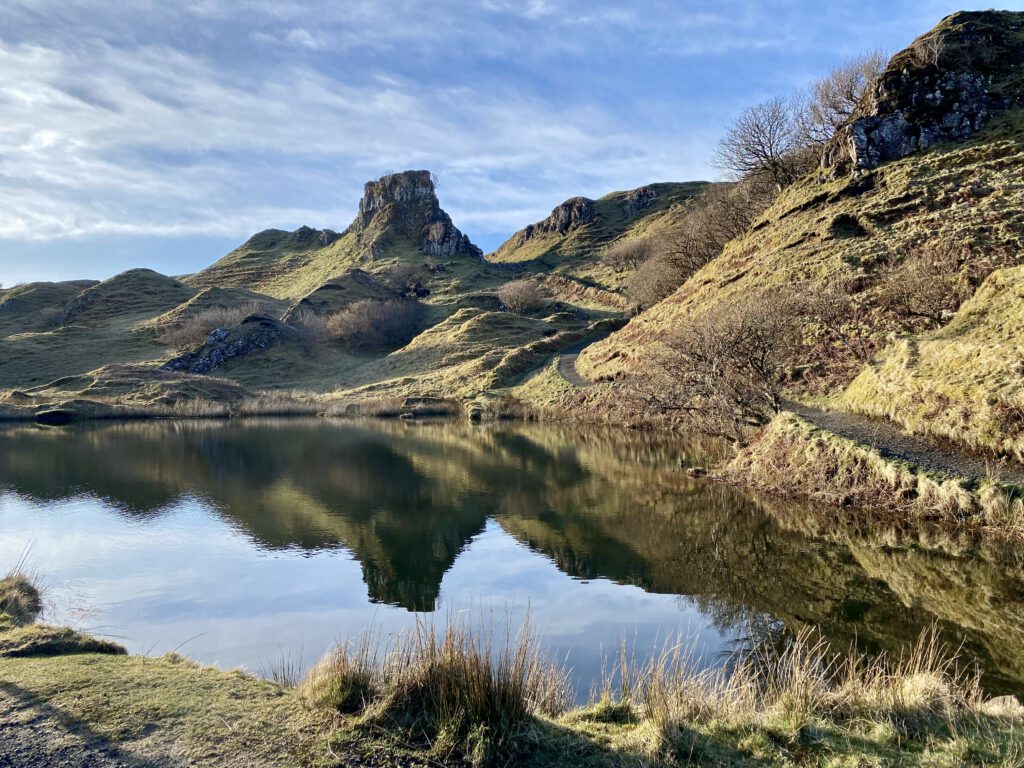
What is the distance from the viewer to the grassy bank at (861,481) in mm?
14420

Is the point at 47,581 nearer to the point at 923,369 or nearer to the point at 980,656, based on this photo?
the point at 980,656

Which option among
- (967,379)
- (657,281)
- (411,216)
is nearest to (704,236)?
(657,281)

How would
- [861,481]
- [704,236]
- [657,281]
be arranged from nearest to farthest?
1. [861,481]
2. [704,236]
3. [657,281]

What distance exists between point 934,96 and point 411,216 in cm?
13701

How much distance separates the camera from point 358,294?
12225 cm

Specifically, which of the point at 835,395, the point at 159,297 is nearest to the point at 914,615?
the point at 835,395

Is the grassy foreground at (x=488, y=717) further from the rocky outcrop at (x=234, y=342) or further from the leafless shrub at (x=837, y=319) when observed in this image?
the rocky outcrop at (x=234, y=342)

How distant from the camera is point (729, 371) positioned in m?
26.0

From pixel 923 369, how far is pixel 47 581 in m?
26.8

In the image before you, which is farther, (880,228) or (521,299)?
(521,299)

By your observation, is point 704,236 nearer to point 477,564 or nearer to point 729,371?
point 729,371

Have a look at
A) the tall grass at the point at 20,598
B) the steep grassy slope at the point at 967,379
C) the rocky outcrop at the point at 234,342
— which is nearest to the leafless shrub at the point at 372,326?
the rocky outcrop at the point at 234,342

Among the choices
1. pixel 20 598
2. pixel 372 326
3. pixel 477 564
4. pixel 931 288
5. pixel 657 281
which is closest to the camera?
pixel 20 598

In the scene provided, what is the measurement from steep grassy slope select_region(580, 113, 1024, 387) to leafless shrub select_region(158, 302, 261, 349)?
232 feet
